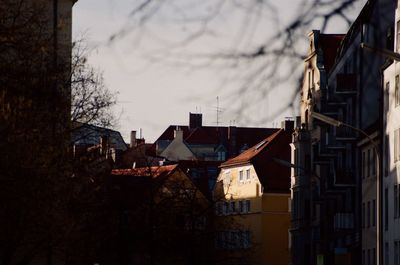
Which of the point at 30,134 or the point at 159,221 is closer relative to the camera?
the point at 30,134

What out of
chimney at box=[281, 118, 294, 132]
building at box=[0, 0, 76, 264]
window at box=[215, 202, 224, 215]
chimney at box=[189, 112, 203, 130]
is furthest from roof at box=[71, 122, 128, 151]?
chimney at box=[189, 112, 203, 130]

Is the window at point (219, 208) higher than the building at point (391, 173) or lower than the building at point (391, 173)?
higher

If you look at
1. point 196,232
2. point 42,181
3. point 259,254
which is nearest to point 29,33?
point 42,181

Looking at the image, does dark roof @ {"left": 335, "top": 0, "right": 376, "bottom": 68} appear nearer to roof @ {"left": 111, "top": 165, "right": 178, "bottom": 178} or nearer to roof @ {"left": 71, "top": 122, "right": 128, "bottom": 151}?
roof @ {"left": 71, "top": 122, "right": 128, "bottom": 151}

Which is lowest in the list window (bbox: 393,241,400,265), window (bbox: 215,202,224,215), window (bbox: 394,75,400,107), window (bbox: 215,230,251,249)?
window (bbox: 393,241,400,265)

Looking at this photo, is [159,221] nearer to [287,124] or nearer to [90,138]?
[90,138]

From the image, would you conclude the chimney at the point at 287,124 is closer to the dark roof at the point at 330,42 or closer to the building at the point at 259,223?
the dark roof at the point at 330,42

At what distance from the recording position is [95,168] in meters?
52.3

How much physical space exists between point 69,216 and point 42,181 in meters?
4.30

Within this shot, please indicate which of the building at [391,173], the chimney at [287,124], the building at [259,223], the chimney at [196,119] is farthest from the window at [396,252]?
the chimney at [196,119]

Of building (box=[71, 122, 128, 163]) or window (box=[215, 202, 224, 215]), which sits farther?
window (box=[215, 202, 224, 215])

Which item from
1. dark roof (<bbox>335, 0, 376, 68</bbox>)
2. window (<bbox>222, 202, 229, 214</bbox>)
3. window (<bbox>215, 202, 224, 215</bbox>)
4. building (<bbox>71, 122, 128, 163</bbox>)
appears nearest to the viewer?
dark roof (<bbox>335, 0, 376, 68</bbox>)

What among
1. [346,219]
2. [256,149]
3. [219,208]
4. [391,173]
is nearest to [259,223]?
[219,208]

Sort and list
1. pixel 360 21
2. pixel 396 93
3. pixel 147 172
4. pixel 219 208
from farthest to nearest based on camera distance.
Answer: pixel 219 208, pixel 147 172, pixel 396 93, pixel 360 21
